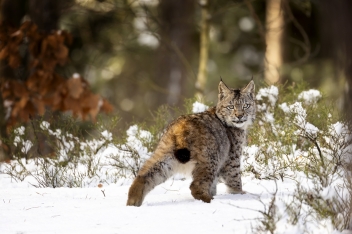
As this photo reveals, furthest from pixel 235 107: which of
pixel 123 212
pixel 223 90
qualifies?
pixel 123 212

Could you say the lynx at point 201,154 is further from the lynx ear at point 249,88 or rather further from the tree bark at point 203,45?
A: the tree bark at point 203,45

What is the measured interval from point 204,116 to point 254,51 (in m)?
16.9

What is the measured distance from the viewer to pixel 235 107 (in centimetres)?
672

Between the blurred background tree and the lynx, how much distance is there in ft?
17.5

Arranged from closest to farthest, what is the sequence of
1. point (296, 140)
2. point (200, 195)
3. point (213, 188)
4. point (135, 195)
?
point (135, 195) → point (200, 195) → point (213, 188) → point (296, 140)

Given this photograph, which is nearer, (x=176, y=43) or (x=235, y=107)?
(x=235, y=107)

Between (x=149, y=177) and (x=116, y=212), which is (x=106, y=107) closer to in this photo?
(x=149, y=177)

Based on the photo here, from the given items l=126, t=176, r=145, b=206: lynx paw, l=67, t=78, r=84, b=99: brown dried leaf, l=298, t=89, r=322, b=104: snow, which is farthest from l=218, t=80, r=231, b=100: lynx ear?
l=67, t=78, r=84, b=99: brown dried leaf

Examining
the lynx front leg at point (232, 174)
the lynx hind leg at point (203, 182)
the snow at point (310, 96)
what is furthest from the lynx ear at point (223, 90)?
the snow at point (310, 96)

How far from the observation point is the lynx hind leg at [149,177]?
555 cm

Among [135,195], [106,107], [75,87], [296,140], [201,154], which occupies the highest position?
[75,87]

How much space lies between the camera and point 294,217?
4598mm

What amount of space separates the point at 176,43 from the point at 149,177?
36.0ft

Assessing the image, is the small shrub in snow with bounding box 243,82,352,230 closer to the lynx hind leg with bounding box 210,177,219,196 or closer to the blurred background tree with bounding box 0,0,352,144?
the lynx hind leg with bounding box 210,177,219,196
